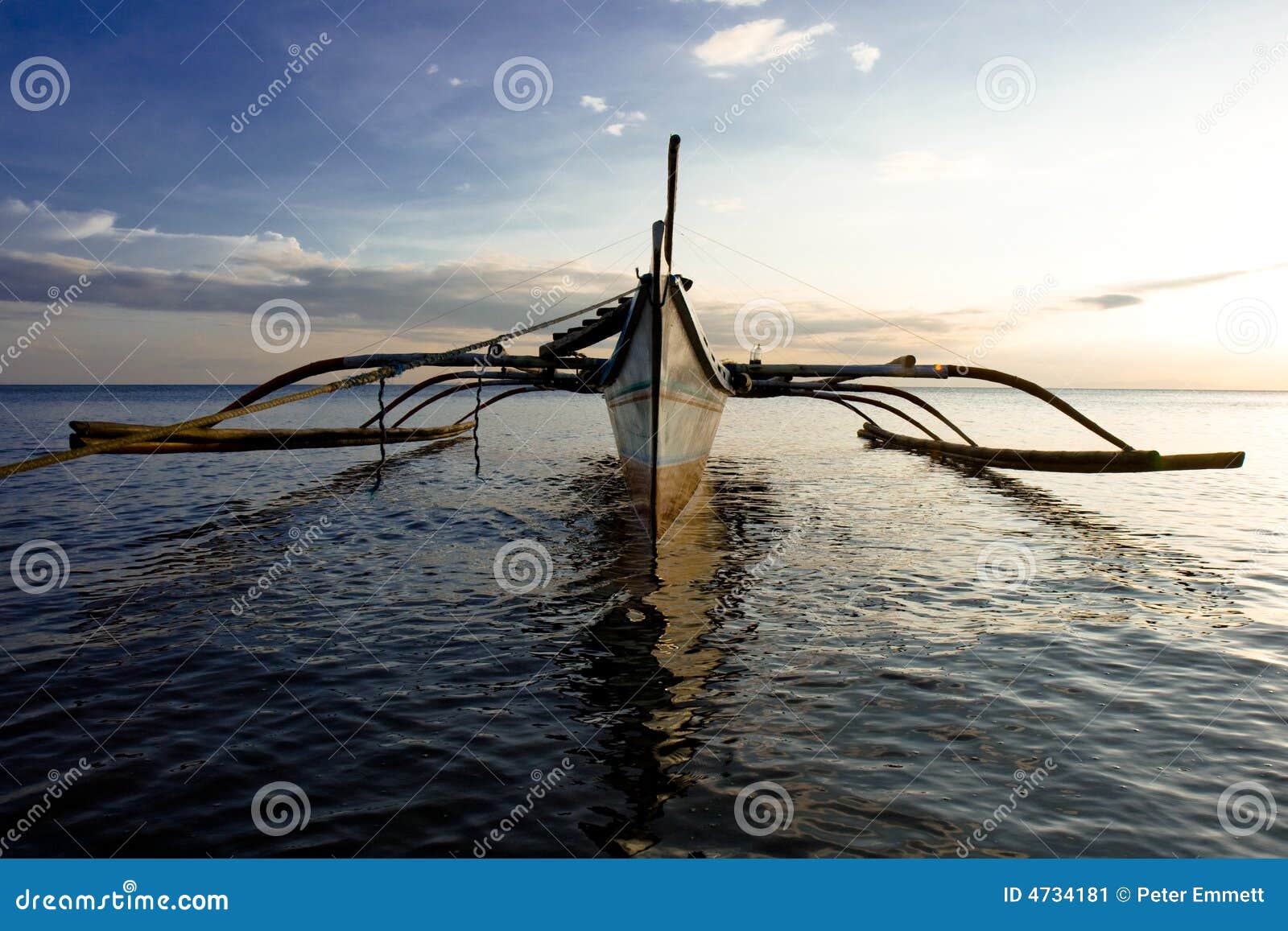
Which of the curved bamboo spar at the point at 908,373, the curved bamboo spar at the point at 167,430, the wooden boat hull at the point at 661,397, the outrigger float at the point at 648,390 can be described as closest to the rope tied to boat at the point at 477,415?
the outrigger float at the point at 648,390

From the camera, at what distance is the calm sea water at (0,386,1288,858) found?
423 cm

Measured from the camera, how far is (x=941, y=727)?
5.48 m

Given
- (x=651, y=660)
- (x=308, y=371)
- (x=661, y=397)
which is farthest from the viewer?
(x=308, y=371)

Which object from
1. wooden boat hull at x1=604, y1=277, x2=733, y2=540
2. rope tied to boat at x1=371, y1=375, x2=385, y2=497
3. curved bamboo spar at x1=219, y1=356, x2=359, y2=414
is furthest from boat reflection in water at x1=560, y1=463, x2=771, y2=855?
curved bamboo spar at x1=219, y1=356, x2=359, y2=414

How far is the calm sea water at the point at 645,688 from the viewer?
4234 mm

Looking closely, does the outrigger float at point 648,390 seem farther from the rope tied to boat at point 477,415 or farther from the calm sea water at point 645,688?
the calm sea water at point 645,688

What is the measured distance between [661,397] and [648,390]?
285 mm

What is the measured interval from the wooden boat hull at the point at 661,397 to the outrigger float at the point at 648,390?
0.03m

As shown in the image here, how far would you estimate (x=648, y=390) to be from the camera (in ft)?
36.0

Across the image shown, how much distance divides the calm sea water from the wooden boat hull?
977mm

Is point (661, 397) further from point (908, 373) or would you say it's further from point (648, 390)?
point (908, 373)

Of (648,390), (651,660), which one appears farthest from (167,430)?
(651,660)

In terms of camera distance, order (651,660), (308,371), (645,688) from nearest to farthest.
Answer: (645,688), (651,660), (308,371)

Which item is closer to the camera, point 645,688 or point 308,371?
point 645,688
